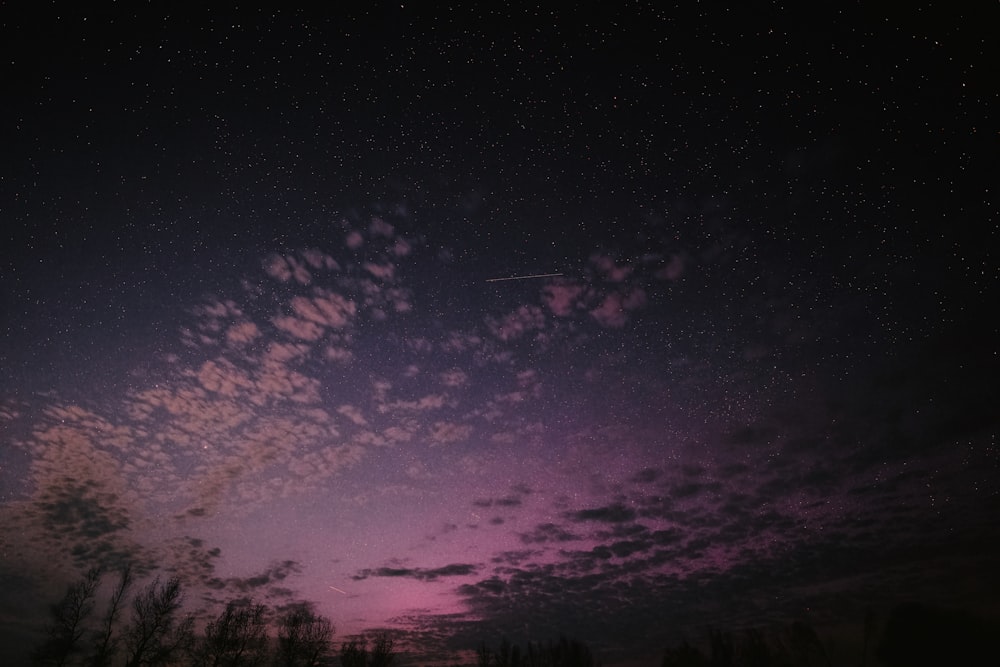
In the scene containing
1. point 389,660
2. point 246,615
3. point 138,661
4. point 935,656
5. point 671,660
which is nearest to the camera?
point 138,661

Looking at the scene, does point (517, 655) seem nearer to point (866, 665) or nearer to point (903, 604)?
point (866, 665)

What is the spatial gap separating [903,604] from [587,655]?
52616 millimetres

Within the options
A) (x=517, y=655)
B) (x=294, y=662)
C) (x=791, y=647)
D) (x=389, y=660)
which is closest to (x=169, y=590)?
(x=294, y=662)

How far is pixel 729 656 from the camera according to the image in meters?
68.6

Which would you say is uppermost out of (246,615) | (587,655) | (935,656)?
(246,615)

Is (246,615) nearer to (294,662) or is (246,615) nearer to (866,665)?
(294,662)

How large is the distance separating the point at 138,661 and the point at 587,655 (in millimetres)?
71839

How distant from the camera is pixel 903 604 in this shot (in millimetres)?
42719

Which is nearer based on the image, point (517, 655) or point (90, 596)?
point (90, 596)

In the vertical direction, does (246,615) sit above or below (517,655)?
above

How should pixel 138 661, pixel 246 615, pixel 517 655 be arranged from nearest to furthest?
pixel 138 661, pixel 246 615, pixel 517 655

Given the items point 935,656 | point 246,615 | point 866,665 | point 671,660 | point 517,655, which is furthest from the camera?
point 517,655

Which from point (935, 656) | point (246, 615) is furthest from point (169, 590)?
point (935, 656)

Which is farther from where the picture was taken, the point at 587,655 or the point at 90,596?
the point at 587,655
